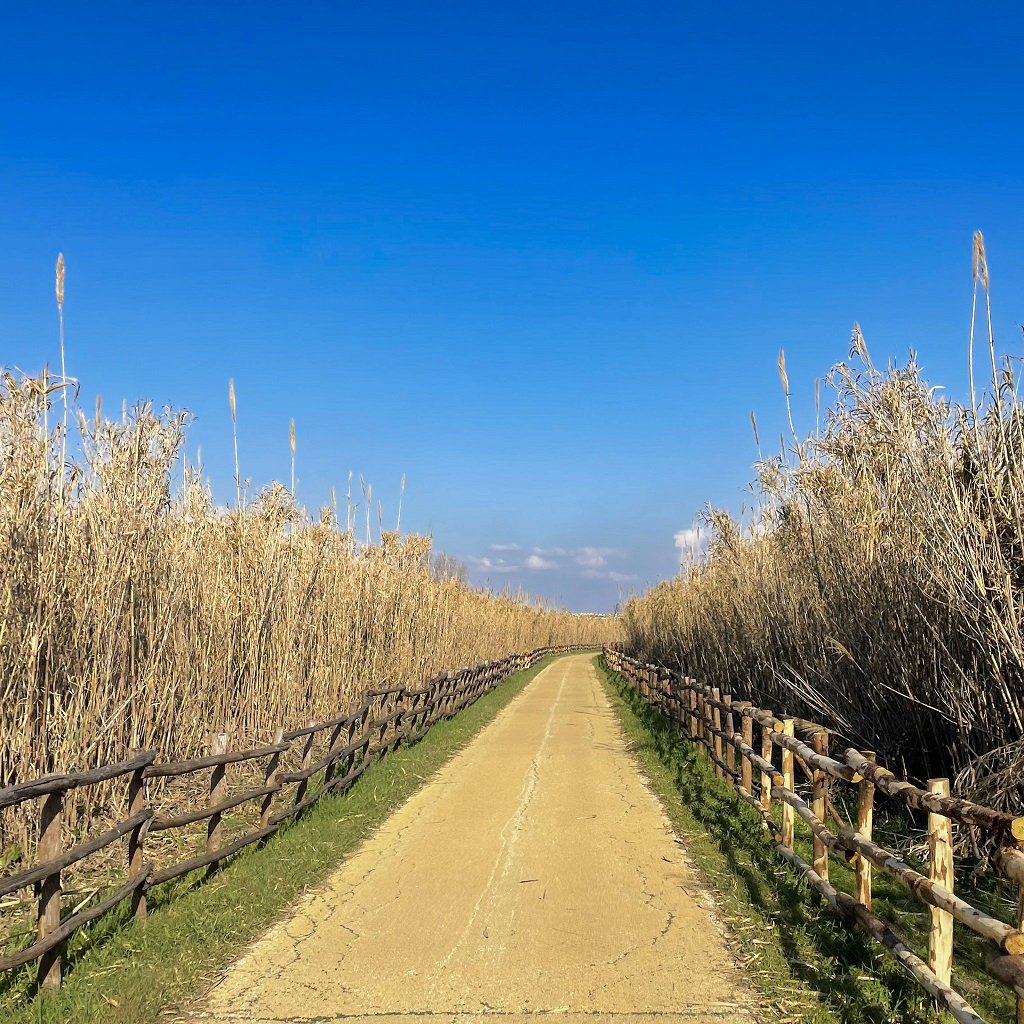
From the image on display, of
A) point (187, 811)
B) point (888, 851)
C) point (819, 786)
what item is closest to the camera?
A: point (888, 851)

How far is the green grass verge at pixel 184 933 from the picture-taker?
3.67m

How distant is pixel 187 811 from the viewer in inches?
285

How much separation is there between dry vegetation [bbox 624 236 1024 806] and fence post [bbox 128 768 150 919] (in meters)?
5.03

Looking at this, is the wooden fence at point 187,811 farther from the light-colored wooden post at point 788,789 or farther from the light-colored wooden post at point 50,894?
the light-colored wooden post at point 788,789

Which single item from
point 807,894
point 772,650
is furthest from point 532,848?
point 772,650

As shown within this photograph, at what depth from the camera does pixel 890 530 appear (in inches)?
266

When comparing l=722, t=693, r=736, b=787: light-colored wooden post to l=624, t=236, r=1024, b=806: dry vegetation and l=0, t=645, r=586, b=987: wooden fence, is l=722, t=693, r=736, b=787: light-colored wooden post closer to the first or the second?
l=624, t=236, r=1024, b=806: dry vegetation

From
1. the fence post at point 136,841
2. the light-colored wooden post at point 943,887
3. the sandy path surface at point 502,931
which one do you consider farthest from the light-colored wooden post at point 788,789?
the fence post at point 136,841

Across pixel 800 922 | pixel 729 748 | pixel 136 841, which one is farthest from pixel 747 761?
pixel 136 841

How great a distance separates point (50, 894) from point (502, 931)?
2.32m

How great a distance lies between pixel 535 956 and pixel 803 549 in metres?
5.46

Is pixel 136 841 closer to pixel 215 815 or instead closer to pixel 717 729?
pixel 215 815

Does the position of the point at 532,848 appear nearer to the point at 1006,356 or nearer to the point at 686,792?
the point at 686,792

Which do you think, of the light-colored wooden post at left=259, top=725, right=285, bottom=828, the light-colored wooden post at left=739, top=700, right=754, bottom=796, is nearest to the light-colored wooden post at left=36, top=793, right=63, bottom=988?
the light-colored wooden post at left=259, top=725, right=285, bottom=828
